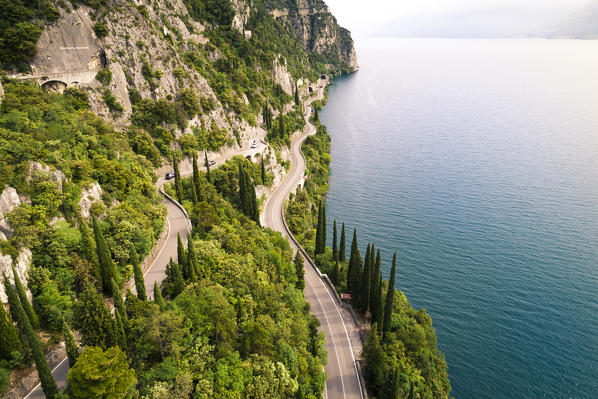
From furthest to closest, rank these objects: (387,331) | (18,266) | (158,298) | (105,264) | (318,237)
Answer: (318,237)
(387,331)
(105,264)
(158,298)
(18,266)

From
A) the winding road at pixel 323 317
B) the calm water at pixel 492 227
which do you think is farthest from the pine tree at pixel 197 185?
the calm water at pixel 492 227

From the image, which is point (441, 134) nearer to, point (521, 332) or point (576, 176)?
point (576, 176)

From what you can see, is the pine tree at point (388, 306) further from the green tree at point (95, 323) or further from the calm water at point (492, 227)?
the green tree at point (95, 323)

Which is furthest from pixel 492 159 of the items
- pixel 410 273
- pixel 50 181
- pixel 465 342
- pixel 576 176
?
pixel 50 181

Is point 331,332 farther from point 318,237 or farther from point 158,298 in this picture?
point 158,298

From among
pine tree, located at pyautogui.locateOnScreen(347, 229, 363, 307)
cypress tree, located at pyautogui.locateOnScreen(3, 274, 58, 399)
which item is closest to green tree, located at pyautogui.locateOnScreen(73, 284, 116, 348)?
cypress tree, located at pyautogui.locateOnScreen(3, 274, 58, 399)

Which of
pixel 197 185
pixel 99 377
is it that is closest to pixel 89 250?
pixel 99 377

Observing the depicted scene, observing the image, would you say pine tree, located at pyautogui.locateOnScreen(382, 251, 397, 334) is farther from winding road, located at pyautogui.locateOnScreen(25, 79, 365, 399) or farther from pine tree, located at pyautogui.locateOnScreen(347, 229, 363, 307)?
pine tree, located at pyautogui.locateOnScreen(347, 229, 363, 307)
